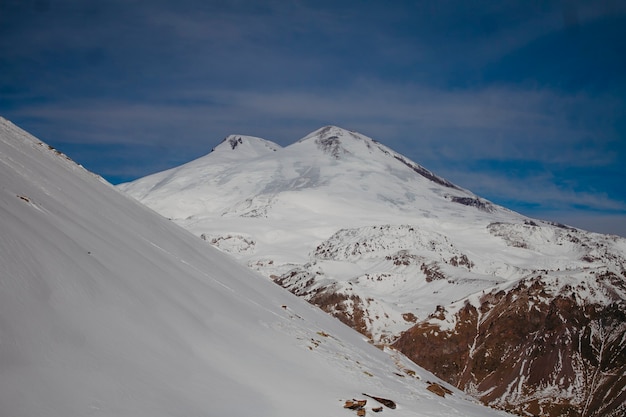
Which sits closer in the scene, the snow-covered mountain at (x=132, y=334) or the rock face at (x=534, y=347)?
the snow-covered mountain at (x=132, y=334)

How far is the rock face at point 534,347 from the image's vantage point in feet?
365

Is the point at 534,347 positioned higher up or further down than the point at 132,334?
higher up

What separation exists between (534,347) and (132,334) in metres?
128

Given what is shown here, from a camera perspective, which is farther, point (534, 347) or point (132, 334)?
point (534, 347)

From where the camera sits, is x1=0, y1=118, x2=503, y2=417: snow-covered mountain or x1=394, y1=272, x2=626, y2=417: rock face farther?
x1=394, y1=272, x2=626, y2=417: rock face

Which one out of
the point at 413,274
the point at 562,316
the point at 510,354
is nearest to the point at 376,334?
the point at 510,354

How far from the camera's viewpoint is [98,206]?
23281 mm

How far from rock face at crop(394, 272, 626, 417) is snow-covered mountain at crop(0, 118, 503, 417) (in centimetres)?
→ 10259

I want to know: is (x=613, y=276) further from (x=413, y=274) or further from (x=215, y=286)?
(x=215, y=286)

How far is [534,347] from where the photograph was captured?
401 feet

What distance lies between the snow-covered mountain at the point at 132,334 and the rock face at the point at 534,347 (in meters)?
103

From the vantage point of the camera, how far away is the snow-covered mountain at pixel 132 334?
30.3 feet

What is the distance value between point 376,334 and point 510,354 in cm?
3311

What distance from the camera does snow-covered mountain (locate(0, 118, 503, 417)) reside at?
9234mm
